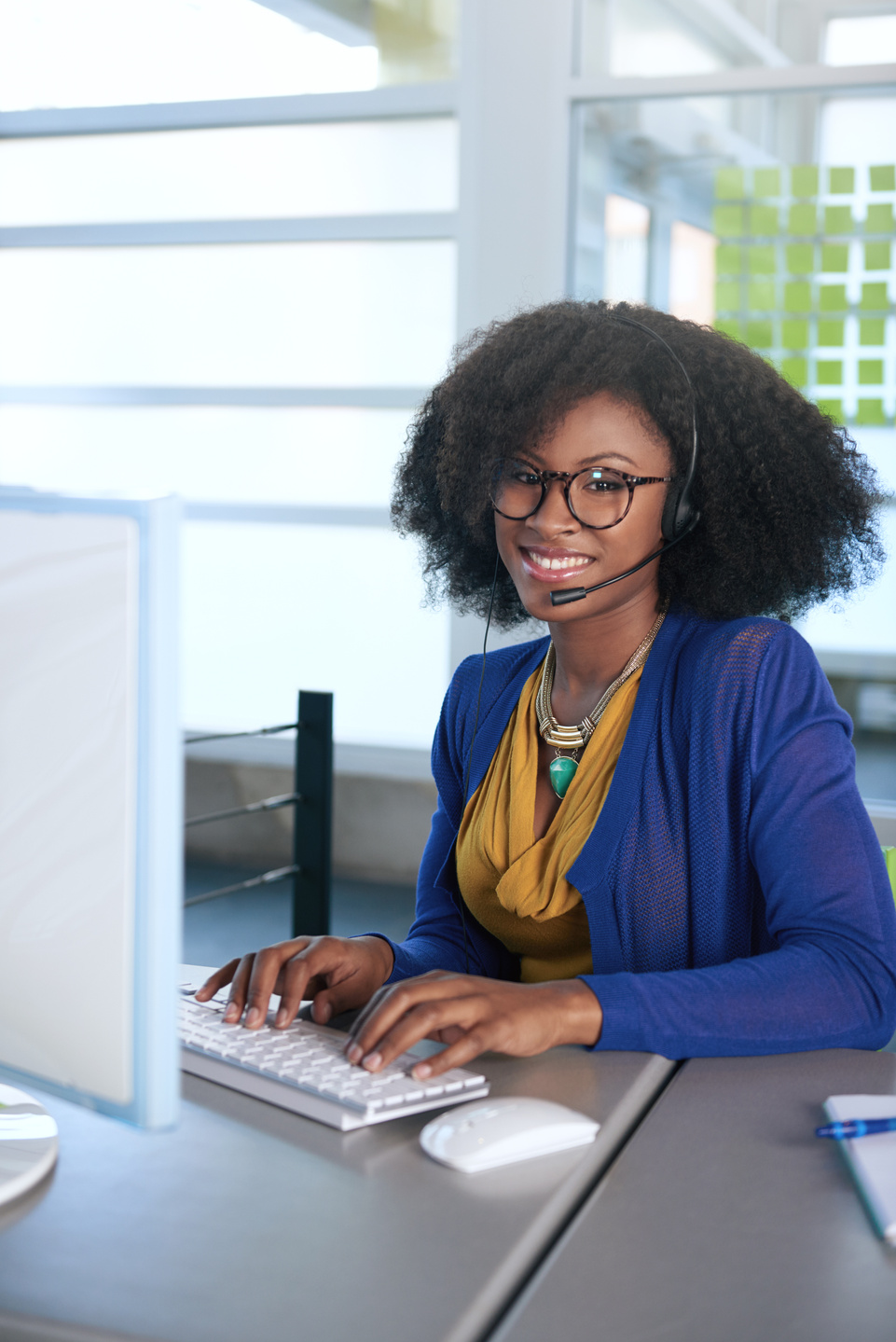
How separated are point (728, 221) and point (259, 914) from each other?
2612mm

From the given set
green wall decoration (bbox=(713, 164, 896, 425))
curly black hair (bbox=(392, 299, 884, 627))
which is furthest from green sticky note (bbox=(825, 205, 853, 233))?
curly black hair (bbox=(392, 299, 884, 627))

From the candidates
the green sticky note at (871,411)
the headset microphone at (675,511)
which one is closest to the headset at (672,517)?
the headset microphone at (675,511)

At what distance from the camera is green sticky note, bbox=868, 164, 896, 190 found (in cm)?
381

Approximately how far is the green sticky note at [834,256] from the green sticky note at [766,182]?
0.76 ft

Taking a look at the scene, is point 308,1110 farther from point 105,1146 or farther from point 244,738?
point 244,738

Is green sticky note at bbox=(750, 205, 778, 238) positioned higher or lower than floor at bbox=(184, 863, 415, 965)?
higher

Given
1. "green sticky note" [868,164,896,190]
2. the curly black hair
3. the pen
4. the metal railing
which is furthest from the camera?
"green sticky note" [868,164,896,190]

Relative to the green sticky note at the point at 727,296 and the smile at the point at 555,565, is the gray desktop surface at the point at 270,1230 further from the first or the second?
the green sticky note at the point at 727,296

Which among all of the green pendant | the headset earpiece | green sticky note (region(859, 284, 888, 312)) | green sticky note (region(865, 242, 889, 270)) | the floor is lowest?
the floor

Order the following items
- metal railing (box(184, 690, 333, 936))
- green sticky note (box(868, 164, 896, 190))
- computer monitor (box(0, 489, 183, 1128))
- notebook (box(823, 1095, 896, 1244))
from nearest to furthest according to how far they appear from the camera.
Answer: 1. computer monitor (box(0, 489, 183, 1128))
2. notebook (box(823, 1095, 896, 1244))
3. metal railing (box(184, 690, 333, 936))
4. green sticky note (box(868, 164, 896, 190))

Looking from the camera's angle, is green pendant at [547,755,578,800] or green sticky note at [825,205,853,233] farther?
green sticky note at [825,205,853,233]

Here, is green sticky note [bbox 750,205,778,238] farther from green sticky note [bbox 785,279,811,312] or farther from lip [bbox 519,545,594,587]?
lip [bbox 519,545,594,587]

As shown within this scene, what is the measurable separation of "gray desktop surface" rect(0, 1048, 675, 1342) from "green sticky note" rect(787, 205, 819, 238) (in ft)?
11.2

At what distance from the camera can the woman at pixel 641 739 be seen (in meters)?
1.18
